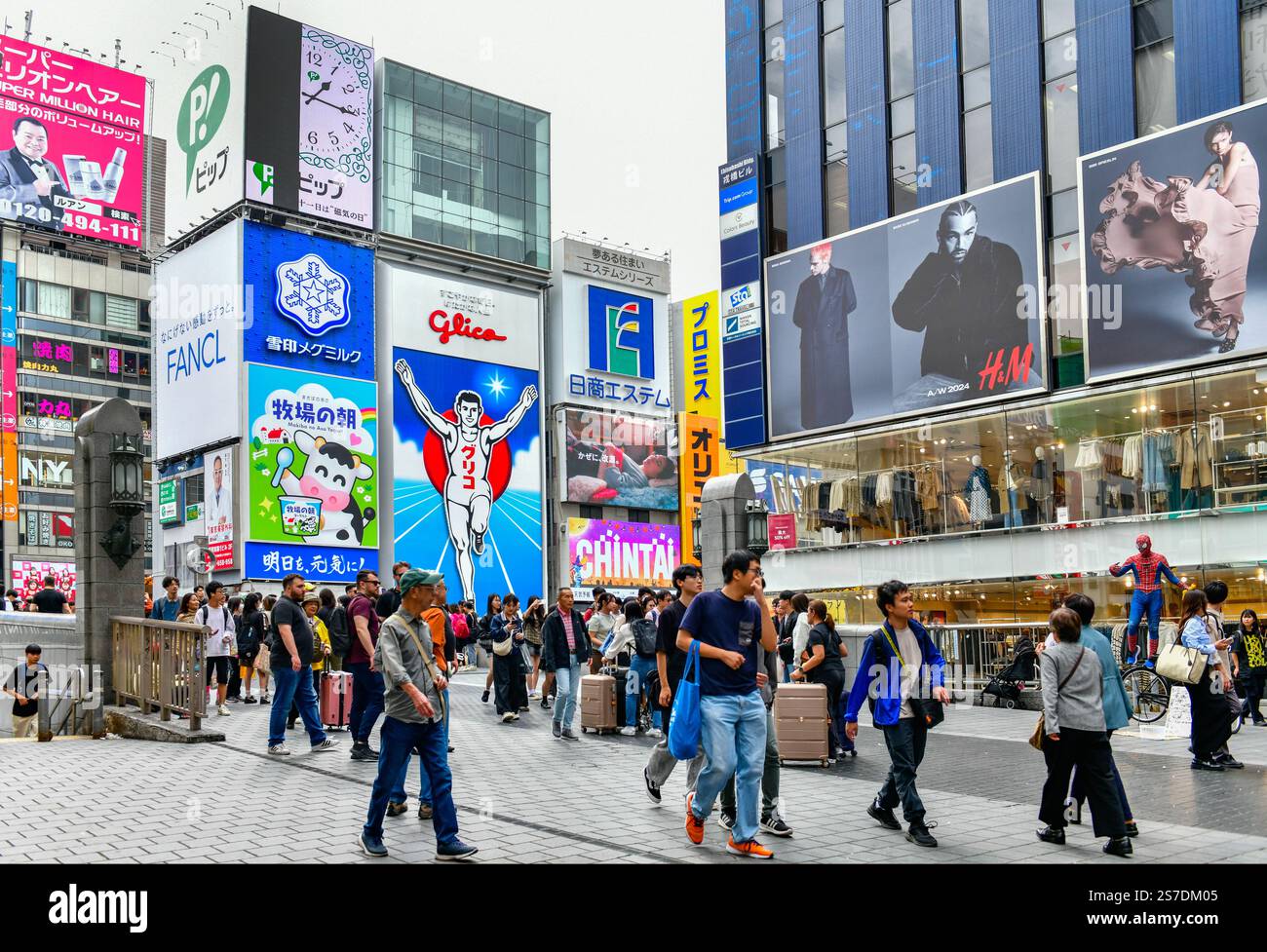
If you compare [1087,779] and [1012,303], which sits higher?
[1012,303]

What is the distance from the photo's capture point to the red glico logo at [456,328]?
190ft

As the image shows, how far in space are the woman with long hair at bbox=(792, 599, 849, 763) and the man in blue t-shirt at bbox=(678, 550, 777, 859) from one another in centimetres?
507

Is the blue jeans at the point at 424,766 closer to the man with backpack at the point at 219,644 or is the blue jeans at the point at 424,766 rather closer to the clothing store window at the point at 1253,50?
the man with backpack at the point at 219,644

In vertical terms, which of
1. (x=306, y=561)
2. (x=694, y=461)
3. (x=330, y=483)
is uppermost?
(x=694, y=461)

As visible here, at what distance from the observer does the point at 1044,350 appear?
28.2m

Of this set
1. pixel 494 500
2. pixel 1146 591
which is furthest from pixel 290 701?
pixel 494 500

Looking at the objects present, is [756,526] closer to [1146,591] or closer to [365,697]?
[1146,591]

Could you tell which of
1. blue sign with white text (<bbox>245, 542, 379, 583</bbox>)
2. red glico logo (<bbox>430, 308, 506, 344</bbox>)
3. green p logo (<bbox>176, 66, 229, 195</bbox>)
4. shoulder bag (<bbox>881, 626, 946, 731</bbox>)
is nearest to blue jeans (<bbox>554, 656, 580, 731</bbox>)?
shoulder bag (<bbox>881, 626, 946, 731</bbox>)

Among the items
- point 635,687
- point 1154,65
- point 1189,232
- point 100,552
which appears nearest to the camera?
point 635,687

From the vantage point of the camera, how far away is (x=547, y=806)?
10.2 meters

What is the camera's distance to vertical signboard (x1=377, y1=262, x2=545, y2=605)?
55781 mm

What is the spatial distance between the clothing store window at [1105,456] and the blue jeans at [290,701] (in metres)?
17.7

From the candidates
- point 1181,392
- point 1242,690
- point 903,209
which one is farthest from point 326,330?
point 1242,690

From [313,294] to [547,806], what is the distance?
45.6 m
